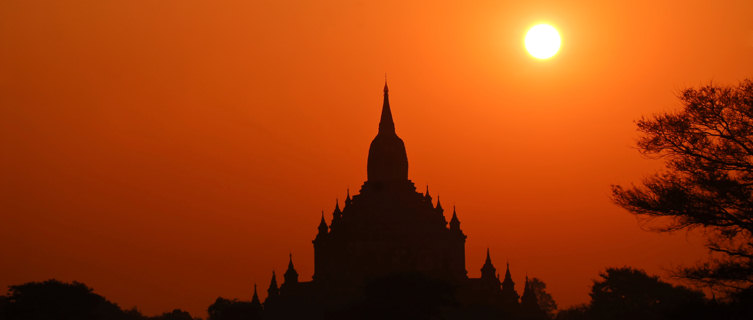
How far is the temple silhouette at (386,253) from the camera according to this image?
95.2m

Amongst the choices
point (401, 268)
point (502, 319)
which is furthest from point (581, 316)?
point (401, 268)

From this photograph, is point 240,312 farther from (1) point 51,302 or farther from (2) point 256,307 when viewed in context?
(1) point 51,302

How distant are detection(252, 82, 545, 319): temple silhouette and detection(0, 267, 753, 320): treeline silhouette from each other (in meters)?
1.38

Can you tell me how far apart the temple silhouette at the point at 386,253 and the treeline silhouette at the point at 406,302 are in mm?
1382

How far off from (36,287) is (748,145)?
2511 inches

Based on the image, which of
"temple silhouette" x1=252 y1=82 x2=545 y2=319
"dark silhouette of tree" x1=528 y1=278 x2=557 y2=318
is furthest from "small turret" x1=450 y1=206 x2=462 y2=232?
"dark silhouette of tree" x1=528 y1=278 x2=557 y2=318

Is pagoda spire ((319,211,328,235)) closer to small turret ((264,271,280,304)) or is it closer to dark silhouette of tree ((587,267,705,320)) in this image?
small turret ((264,271,280,304))

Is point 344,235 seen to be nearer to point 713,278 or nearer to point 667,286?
point 667,286

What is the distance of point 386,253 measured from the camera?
3912 inches

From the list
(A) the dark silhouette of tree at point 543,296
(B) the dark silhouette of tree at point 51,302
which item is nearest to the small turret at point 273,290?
(B) the dark silhouette of tree at point 51,302

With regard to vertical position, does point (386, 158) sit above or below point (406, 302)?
above

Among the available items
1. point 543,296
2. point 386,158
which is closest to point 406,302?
point 386,158

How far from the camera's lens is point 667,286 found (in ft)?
320

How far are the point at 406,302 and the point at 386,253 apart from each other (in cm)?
2348
